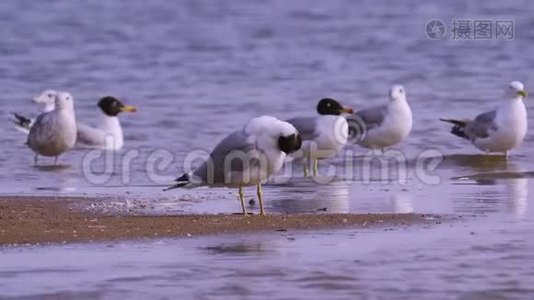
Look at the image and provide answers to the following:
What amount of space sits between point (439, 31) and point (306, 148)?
47.1 feet

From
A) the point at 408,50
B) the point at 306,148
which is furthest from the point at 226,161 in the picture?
the point at 408,50

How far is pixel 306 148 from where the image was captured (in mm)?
14102

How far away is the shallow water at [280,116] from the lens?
7766mm

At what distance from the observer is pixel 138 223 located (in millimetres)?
9648

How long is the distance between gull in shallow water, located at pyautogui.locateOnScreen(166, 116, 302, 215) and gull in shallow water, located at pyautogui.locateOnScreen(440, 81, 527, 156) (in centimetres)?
512

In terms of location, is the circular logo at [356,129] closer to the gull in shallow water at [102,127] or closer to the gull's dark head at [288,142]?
the gull in shallow water at [102,127]

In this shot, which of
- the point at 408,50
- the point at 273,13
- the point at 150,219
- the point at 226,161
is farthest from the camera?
the point at 273,13

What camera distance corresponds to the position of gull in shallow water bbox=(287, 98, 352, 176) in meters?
14.1

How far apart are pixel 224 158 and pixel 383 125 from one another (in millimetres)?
5200

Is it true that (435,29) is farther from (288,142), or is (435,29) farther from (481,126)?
(288,142)

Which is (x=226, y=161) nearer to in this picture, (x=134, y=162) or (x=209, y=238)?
(x=209, y=238)

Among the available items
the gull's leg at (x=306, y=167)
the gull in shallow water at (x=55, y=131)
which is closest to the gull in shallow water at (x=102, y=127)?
the gull in shallow water at (x=55, y=131)

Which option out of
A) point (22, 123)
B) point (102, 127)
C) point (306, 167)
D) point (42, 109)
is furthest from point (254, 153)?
point (42, 109)

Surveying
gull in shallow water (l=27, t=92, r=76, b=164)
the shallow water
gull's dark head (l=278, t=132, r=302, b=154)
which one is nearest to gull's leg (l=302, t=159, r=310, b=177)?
the shallow water
